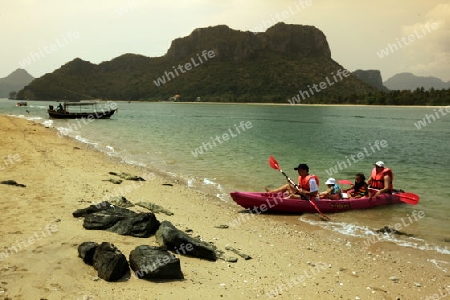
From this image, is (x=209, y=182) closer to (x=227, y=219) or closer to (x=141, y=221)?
(x=227, y=219)

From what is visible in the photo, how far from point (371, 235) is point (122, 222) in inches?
281

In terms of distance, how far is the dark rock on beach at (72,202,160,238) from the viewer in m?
7.20

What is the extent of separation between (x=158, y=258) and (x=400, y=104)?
15326cm

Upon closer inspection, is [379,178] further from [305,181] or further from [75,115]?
[75,115]

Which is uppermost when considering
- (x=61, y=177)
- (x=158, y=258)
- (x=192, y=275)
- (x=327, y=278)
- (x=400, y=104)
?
(x=61, y=177)

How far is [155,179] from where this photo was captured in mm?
14820

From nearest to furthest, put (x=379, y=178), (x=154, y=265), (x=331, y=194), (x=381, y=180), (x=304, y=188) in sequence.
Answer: (x=154, y=265)
(x=304, y=188)
(x=331, y=194)
(x=381, y=180)
(x=379, y=178)

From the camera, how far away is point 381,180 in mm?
14164

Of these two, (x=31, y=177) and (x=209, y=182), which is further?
(x=209, y=182)

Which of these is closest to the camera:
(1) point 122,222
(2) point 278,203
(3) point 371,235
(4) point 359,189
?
(1) point 122,222

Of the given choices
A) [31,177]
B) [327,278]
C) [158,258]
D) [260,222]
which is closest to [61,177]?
[31,177]

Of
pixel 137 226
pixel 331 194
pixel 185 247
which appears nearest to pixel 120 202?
pixel 137 226

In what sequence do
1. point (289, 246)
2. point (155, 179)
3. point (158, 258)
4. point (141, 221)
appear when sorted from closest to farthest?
point (158, 258) < point (141, 221) < point (289, 246) < point (155, 179)

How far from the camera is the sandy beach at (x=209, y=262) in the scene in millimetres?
5309
